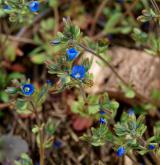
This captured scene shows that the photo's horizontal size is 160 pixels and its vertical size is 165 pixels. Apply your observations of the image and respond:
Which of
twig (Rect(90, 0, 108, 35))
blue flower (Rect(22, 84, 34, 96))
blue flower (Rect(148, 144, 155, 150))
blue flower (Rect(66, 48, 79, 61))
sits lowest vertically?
blue flower (Rect(148, 144, 155, 150))

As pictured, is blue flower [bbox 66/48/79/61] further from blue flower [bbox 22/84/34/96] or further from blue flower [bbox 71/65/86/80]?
blue flower [bbox 22/84/34/96]

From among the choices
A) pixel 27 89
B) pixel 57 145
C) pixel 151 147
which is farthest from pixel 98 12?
pixel 151 147

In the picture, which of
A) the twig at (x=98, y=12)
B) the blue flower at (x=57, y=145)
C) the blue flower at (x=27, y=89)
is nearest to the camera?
the blue flower at (x=27, y=89)

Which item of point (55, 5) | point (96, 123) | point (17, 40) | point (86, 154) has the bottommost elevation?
point (86, 154)

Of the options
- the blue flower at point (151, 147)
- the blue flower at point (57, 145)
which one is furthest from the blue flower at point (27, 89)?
the blue flower at point (57, 145)

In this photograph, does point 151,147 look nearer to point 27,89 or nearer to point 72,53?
point 72,53

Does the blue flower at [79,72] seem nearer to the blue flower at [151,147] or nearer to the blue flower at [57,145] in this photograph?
the blue flower at [151,147]

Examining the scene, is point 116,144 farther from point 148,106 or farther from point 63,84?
point 148,106

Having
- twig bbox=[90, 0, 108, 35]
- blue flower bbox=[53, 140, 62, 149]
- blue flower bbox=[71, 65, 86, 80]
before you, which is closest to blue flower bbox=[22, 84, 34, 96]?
blue flower bbox=[71, 65, 86, 80]

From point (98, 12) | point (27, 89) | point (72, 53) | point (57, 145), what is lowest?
point (57, 145)

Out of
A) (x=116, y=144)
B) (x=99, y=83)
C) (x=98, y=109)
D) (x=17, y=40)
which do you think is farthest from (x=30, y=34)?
(x=116, y=144)

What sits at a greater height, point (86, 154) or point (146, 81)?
point (146, 81)
